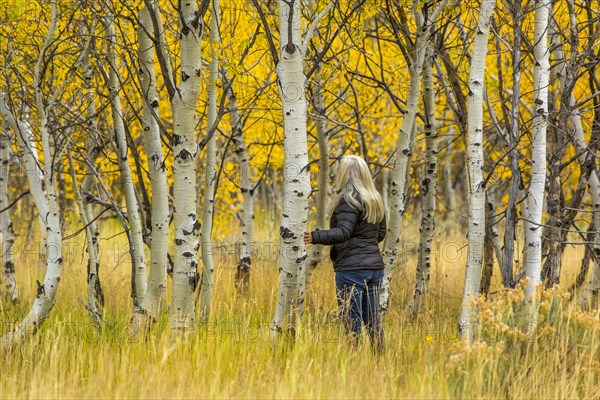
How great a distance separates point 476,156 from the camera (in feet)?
16.8

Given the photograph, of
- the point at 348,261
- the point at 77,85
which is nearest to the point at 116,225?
the point at 77,85

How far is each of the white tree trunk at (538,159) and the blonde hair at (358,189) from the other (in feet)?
3.52

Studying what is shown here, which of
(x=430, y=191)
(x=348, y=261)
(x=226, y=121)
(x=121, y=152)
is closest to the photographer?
(x=348, y=261)

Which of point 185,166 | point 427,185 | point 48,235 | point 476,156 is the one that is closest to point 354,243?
point 476,156

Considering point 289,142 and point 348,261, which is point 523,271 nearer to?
point 348,261

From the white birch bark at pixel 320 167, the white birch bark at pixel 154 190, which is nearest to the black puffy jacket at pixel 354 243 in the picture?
the white birch bark at pixel 154 190

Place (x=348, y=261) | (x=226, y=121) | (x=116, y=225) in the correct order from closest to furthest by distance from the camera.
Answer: (x=348, y=261)
(x=226, y=121)
(x=116, y=225)

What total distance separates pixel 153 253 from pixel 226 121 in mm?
5520

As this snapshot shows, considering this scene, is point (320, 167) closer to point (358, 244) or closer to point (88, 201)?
point (358, 244)

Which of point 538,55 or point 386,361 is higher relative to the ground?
point 538,55

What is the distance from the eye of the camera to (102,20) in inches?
231

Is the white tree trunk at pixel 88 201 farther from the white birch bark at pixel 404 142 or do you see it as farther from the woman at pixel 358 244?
the white birch bark at pixel 404 142

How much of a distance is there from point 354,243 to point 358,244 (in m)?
0.03

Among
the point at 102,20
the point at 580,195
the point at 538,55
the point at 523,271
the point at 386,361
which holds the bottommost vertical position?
the point at 386,361
